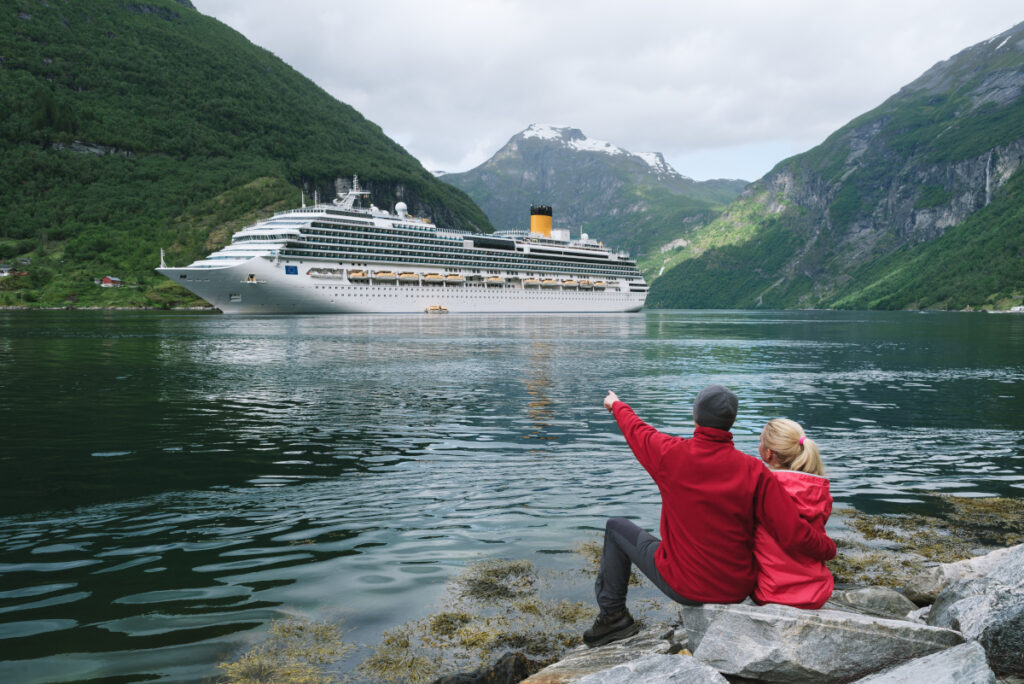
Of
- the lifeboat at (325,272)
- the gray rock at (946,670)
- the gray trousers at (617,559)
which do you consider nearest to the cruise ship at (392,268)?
Result: the lifeboat at (325,272)

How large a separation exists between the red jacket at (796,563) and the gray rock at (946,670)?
68 centimetres

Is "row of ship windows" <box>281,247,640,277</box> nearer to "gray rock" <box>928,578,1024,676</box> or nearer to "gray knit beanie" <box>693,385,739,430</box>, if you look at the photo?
"gray knit beanie" <box>693,385,739,430</box>

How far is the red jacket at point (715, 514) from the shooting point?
512cm

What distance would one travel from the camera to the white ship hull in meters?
101

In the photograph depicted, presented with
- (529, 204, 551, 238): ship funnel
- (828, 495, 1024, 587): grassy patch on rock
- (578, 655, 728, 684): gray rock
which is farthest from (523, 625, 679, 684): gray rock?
(529, 204, 551, 238): ship funnel

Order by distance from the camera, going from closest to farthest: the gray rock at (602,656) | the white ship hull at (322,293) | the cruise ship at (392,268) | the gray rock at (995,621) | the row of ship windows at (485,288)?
the gray rock at (602,656) < the gray rock at (995,621) < the white ship hull at (322,293) < the cruise ship at (392,268) < the row of ship windows at (485,288)

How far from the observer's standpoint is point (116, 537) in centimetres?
987

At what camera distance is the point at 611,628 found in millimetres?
6406

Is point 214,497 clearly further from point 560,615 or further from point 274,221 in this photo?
point 274,221

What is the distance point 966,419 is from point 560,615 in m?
20.5

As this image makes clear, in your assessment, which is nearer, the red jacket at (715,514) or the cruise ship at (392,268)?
the red jacket at (715,514)

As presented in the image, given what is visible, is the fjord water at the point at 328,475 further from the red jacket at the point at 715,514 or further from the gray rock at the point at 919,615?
the gray rock at the point at 919,615

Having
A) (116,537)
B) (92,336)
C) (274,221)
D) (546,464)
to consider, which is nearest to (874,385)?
(546,464)

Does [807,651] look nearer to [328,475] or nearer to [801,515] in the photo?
[801,515]
